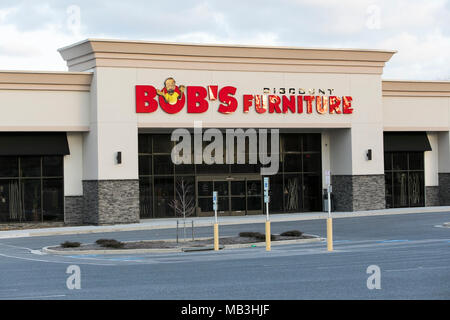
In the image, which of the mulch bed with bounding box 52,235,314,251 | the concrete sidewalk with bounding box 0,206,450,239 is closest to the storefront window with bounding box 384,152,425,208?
the concrete sidewalk with bounding box 0,206,450,239

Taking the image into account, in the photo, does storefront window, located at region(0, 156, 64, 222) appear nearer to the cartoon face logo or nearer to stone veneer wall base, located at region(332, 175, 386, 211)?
the cartoon face logo

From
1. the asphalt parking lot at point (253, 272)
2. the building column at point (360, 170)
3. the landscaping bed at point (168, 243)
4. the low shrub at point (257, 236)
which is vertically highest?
the building column at point (360, 170)

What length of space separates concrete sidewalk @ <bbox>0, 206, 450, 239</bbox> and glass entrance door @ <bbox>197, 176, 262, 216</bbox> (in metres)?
1.17

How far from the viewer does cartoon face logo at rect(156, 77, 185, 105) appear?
40375mm

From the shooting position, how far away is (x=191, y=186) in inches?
1738

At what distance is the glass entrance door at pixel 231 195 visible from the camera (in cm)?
4444

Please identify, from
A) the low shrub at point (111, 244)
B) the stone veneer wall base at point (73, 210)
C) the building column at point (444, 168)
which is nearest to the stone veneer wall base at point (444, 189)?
the building column at point (444, 168)

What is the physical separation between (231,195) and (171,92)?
7.63 meters

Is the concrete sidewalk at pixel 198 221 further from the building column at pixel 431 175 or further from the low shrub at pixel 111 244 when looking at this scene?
the low shrub at pixel 111 244

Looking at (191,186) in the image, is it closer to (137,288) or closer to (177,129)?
(177,129)

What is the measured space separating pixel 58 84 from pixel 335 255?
20.5m

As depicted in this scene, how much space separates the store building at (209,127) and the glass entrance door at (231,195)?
6 centimetres

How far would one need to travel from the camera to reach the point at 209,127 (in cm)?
4166
